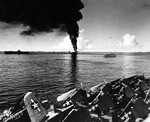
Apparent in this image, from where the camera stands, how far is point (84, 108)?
16.4ft

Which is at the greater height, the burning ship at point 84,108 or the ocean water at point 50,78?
the burning ship at point 84,108

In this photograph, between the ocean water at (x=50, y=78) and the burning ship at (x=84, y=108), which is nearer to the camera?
the burning ship at (x=84, y=108)

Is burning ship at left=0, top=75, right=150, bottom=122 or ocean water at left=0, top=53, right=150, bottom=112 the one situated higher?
burning ship at left=0, top=75, right=150, bottom=122

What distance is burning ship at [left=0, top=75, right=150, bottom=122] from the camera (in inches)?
194

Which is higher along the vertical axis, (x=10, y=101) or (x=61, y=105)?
(x=61, y=105)

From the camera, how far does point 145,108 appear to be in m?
6.45

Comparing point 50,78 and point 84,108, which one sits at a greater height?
point 84,108

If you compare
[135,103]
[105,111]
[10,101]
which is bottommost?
[10,101]

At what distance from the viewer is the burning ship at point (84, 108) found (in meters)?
4.93

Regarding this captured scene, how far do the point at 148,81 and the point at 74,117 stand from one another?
9.91 m

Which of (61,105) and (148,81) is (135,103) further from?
(148,81)

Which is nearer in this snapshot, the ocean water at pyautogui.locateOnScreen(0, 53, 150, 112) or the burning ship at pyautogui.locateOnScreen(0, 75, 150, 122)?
the burning ship at pyautogui.locateOnScreen(0, 75, 150, 122)

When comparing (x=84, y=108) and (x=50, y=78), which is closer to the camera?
(x=84, y=108)

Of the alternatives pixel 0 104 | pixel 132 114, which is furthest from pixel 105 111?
pixel 0 104
